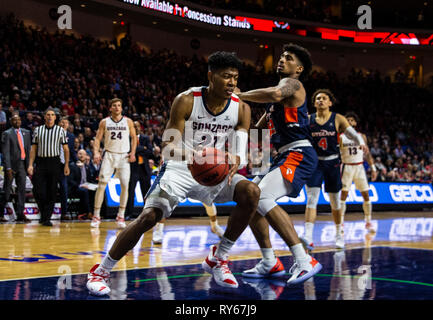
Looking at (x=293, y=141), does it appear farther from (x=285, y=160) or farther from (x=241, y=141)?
(x=241, y=141)

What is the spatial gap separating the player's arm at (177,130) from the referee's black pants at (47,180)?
6185 mm

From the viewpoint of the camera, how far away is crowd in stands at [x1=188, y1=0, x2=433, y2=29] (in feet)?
91.0

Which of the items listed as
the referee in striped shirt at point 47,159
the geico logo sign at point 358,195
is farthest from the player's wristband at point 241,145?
the geico logo sign at point 358,195

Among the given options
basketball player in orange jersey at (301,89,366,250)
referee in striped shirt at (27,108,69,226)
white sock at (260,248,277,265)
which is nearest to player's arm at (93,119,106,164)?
referee in striped shirt at (27,108,69,226)

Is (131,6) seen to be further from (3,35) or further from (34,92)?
(34,92)

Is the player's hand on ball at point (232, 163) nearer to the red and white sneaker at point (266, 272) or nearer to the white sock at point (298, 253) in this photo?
the white sock at point (298, 253)

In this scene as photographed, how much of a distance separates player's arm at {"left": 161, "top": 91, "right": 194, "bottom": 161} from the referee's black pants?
20.3 feet

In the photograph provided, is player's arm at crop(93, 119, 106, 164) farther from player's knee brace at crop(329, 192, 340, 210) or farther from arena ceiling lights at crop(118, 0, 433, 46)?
arena ceiling lights at crop(118, 0, 433, 46)

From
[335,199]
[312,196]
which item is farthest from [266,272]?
[335,199]

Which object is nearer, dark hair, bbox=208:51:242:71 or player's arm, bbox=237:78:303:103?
dark hair, bbox=208:51:242:71

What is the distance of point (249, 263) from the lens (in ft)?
18.9

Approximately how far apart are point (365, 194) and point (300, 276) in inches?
270

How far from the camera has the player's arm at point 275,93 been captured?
4.77 meters
